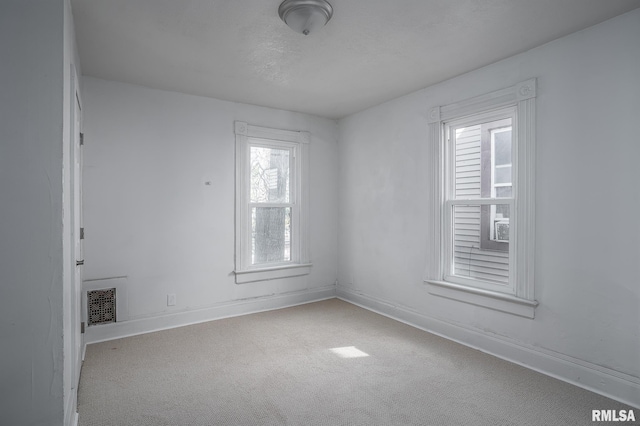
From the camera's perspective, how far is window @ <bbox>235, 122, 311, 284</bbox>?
4.43 meters

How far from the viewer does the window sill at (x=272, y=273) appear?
441cm

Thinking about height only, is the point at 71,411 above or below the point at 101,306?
below

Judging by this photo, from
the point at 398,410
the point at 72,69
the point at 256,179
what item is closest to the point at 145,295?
the point at 256,179

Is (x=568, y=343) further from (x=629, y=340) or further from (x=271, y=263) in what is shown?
(x=271, y=263)

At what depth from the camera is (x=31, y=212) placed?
1806 mm

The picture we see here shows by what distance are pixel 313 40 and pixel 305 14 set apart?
0.50 meters

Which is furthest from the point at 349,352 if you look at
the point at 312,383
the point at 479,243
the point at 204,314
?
the point at 204,314

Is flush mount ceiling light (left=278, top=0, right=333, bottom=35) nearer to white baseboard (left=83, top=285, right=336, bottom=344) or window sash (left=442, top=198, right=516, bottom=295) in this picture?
window sash (left=442, top=198, right=516, bottom=295)

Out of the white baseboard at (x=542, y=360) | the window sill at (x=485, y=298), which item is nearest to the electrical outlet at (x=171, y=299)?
the white baseboard at (x=542, y=360)

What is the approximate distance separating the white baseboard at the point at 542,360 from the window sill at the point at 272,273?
1365 millimetres

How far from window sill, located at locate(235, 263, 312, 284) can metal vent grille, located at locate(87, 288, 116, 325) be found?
4.31 ft

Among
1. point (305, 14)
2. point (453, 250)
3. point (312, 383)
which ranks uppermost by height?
point (305, 14)

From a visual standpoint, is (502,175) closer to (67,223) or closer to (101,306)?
(67,223)

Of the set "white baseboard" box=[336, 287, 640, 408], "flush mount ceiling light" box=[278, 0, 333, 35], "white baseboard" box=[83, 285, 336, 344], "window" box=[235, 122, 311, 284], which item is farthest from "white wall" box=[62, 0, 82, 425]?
"white baseboard" box=[336, 287, 640, 408]
